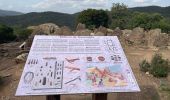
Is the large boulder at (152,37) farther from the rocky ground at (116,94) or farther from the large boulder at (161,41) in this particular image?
the rocky ground at (116,94)

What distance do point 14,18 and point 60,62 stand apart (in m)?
36.1

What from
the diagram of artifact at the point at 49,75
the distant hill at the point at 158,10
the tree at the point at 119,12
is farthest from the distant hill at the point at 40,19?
the diagram of artifact at the point at 49,75

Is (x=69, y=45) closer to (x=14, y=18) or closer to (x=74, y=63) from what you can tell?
(x=74, y=63)

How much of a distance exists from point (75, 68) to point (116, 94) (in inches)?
119

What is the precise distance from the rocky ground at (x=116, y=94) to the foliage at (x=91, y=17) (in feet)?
27.1

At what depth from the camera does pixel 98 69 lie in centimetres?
558

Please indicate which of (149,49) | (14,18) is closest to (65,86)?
(149,49)

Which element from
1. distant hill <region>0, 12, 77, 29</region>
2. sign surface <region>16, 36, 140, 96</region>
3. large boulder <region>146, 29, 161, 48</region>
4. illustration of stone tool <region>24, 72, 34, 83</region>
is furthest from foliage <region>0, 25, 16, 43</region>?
distant hill <region>0, 12, 77, 29</region>

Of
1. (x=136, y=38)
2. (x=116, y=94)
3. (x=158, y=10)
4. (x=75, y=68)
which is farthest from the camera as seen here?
(x=158, y=10)

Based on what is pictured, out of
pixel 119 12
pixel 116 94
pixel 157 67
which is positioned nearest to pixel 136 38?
pixel 157 67

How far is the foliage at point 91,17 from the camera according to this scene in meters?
21.7

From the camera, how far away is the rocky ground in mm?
8195

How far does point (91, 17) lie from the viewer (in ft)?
72.3

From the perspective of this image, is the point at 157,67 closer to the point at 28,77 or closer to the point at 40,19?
the point at 28,77
